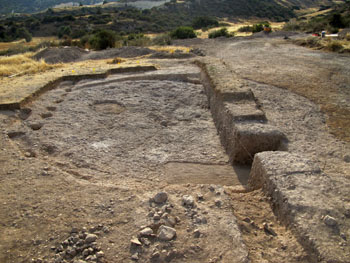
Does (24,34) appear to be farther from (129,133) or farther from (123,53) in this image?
(129,133)

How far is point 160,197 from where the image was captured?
280 centimetres

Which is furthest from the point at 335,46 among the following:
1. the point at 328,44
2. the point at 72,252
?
the point at 72,252

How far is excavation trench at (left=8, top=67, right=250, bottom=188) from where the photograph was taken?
13.2ft

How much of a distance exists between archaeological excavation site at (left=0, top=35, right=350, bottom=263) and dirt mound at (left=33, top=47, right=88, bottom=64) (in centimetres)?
555

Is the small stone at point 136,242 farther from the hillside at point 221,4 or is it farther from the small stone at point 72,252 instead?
the hillside at point 221,4

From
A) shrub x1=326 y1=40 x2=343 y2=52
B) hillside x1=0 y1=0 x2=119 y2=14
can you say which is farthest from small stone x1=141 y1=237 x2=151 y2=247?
hillside x1=0 y1=0 x2=119 y2=14

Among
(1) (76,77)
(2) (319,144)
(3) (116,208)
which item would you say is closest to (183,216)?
(3) (116,208)

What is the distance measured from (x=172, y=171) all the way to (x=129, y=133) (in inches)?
54.4

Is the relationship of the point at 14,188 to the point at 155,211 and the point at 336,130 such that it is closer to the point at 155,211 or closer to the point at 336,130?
the point at 155,211

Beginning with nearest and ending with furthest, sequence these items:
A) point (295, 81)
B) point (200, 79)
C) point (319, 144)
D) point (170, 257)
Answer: point (170, 257)
point (319, 144)
point (295, 81)
point (200, 79)

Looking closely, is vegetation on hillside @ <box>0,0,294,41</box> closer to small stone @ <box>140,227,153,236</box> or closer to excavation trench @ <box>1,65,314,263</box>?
excavation trench @ <box>1,65,314,263</box>

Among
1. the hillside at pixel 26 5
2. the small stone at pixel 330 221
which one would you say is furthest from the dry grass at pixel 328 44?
the hillside at pixel 26 5

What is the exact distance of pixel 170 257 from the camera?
2209mm

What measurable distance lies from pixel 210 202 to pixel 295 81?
511cm
